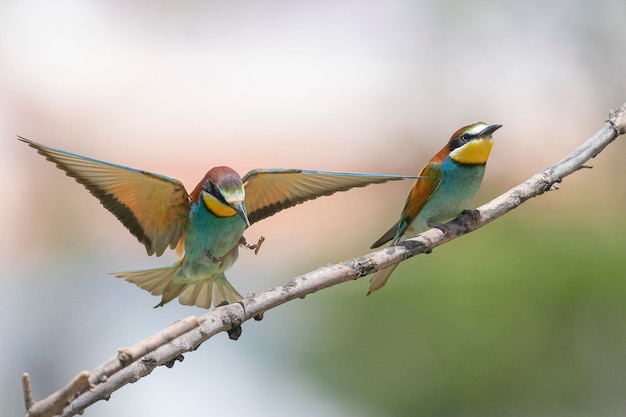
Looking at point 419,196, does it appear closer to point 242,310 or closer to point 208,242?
point 208,242

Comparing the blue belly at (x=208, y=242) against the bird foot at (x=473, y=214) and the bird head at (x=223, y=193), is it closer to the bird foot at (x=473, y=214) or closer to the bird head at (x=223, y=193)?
the bird head at (x=223, y=193)

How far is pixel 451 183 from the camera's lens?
167 cm

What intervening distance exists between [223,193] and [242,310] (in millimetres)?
283

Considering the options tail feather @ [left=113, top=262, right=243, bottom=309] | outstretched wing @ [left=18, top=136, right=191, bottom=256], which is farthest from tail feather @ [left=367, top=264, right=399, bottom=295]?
outstretched wing @ [left=18, top=136, right=191, bottom=256]

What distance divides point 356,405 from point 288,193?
2.58 meters

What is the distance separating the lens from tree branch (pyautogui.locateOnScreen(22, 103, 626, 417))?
0.92 m

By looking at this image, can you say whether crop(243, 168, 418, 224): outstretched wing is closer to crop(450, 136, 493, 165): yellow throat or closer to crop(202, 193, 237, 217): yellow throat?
crop(202, 193, 237, 217): yellow throat

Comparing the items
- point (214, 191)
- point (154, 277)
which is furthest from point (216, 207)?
point (154, 277)

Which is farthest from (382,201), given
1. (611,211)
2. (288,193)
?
(288,193)

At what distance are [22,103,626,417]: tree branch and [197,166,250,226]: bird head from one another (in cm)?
20

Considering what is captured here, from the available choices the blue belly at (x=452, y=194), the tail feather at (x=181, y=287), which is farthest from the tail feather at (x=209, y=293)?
the blue belly at (x=452, y=194)

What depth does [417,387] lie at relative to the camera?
3855 millimetres

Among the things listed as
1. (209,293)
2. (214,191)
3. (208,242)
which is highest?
(214,191)

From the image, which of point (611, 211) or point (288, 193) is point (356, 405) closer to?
point (611, 211)
